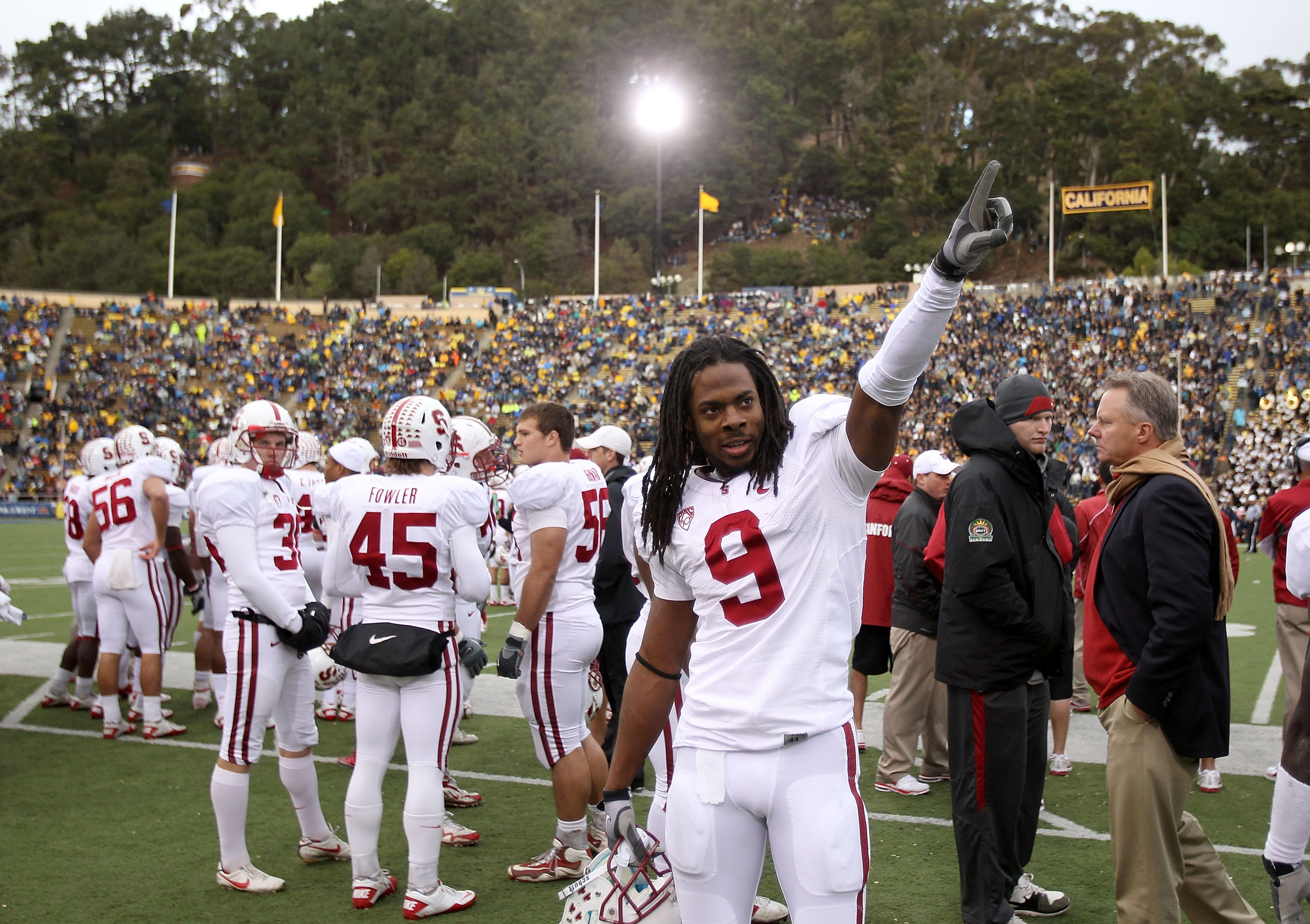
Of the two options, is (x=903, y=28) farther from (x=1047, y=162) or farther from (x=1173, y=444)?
(x=1173, y=444)

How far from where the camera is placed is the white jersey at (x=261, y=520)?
14.9 feet

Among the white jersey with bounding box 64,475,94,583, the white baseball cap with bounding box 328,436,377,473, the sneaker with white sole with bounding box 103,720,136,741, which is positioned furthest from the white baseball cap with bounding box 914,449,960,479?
the white jersey with bounding box 64,475,94,583

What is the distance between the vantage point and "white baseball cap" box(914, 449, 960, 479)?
5.79 metres

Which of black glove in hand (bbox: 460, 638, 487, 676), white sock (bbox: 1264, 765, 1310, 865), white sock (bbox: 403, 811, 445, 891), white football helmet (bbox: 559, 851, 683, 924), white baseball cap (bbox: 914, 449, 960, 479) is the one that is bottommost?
white sock (bbox: 403, 811, 445, 891)

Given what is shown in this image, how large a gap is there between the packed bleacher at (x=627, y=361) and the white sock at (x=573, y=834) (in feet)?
70.7

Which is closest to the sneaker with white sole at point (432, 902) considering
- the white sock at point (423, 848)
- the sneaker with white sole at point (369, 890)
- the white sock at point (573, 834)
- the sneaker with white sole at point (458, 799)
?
the white sock at point (423, 848)

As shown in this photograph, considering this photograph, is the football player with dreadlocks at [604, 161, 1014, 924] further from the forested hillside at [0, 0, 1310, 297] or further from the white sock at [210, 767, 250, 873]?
the forested hillside at [0, 0, 1310, 297]

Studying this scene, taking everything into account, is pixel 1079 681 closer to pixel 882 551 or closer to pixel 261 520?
pixel 882 551

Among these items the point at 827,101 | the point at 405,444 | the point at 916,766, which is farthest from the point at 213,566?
the point at 827,101

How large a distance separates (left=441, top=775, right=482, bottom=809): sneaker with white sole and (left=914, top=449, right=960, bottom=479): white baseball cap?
2961mm

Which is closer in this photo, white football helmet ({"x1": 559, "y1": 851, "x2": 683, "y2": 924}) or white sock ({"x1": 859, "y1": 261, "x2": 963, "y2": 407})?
white sock ({"x1": 859, "y1": 261, "x2": 963, "y2": 407})

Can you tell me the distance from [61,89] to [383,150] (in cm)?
2949

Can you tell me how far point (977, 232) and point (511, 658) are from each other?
2.84 m

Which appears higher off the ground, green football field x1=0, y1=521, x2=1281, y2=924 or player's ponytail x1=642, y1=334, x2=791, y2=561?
player's ponytail x1=642, y1=334, x2=791, y2=561
